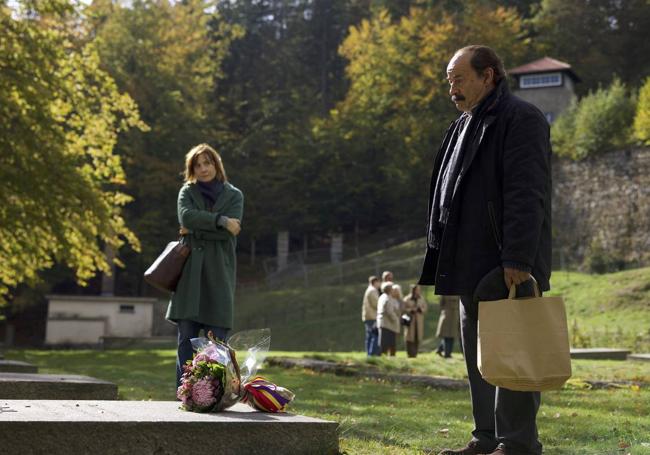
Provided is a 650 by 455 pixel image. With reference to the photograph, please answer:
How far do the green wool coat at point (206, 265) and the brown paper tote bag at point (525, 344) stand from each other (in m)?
3.30

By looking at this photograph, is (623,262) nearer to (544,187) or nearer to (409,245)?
(409,245)

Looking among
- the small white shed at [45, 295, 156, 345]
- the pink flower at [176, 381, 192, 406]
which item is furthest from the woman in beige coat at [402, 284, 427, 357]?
the small white shed at [45, 295, 156, 345]

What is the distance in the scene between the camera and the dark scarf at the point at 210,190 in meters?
7.82

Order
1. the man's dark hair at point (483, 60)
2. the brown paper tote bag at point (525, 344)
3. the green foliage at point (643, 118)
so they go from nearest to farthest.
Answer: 1. the brown paper tote bag at point (525, 344)
2. the man's dark hair at point (483, 60)
3. the green foliage at point (643, 118)

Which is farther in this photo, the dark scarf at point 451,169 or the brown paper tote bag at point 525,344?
the dark scarf at point 451,169

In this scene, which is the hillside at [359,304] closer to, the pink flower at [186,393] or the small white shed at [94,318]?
the small white shed at [94,318]

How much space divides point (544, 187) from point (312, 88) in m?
57.5

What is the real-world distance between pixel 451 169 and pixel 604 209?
1501 inches

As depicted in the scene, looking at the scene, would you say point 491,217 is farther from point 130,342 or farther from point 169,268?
point 130,342

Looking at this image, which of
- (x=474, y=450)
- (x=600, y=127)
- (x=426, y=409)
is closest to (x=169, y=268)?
(x=426, y=409)

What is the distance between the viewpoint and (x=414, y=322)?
62.3ft

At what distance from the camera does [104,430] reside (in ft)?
15.4

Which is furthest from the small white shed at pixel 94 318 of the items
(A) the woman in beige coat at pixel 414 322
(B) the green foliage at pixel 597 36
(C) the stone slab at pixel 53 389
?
(C) the stone slab at pixel 53 389

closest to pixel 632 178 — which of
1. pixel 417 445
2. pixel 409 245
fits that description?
pixel 409 245
